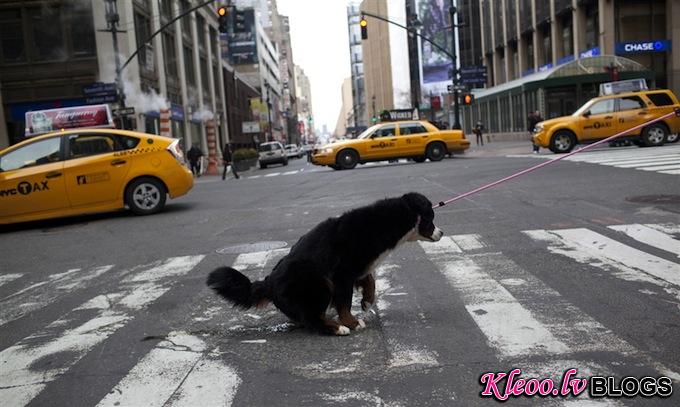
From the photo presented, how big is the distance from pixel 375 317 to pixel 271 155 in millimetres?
35721

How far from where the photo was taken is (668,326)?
429 cm

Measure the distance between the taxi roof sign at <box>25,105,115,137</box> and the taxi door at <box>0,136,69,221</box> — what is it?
13.1 metres

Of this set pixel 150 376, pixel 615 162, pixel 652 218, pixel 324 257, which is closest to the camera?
pixel 150 376

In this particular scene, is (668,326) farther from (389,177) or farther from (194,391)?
(389,177)

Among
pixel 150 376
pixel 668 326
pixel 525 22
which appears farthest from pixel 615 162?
pixel 525 22

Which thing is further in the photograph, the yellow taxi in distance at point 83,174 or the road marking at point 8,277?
the yellow taxi in distance at point 83,174

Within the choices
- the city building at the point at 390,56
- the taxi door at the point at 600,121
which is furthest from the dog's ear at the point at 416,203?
the city building at the point at 390,56

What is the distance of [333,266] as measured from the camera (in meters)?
4.24

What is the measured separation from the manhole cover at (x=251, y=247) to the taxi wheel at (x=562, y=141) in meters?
15.8

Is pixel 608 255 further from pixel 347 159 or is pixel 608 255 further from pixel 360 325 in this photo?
pixel 347 159

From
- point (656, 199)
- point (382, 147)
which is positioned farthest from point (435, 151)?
point (656, 199)

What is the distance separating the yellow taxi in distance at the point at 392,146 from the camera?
23359 millimetres

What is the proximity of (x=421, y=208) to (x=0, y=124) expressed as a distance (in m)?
32.4

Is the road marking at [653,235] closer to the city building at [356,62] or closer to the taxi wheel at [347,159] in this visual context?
the taxi wheel at [347,159]
